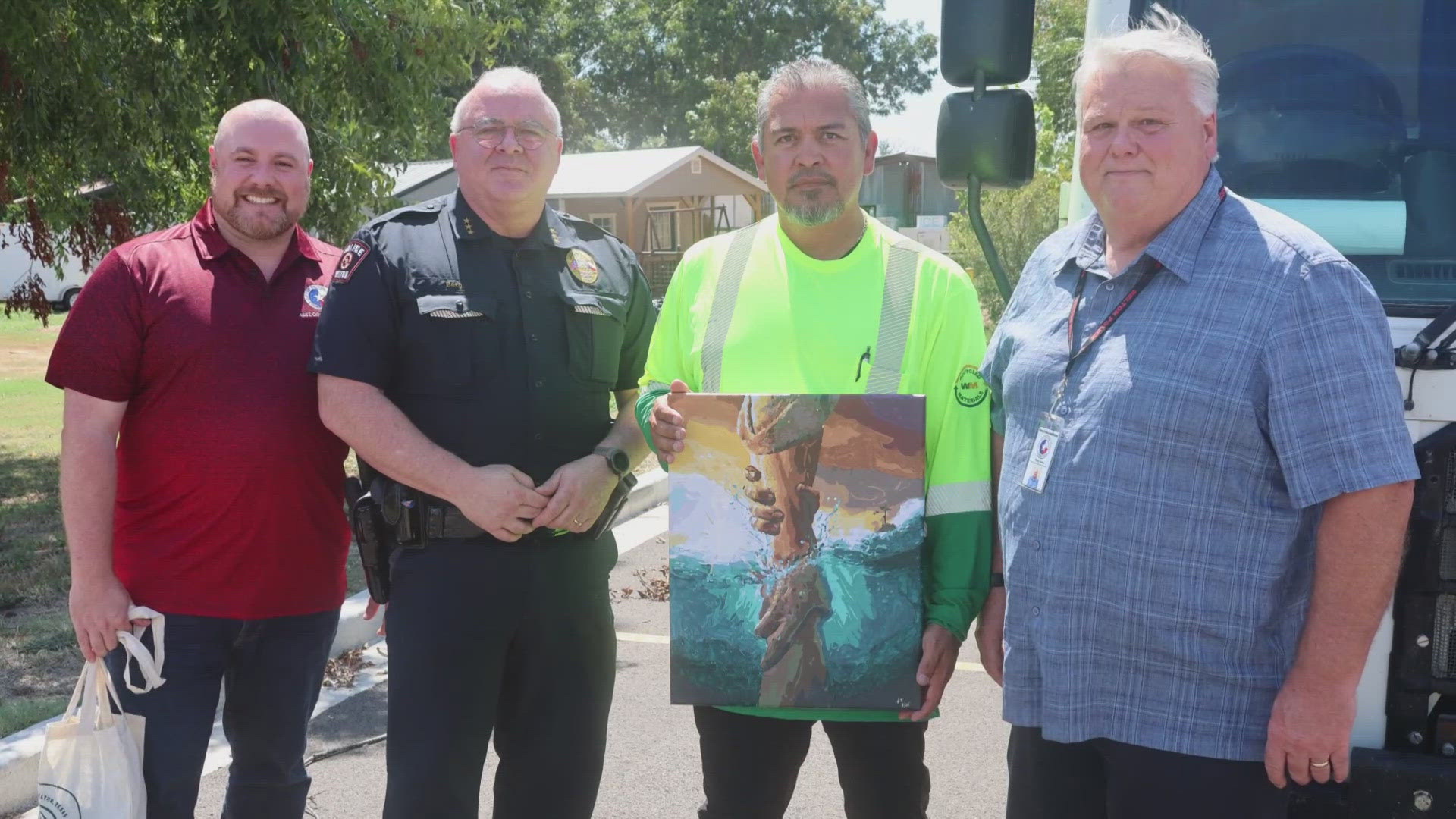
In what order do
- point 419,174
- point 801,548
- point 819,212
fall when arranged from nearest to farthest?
point 801,548, point 819,212, point 419,174

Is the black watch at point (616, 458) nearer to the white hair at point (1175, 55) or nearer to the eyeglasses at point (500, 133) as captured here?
the eyeglasses at point (500, 133)

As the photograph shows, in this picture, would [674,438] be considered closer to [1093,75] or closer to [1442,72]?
[1093,75]

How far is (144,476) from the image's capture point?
298 cm

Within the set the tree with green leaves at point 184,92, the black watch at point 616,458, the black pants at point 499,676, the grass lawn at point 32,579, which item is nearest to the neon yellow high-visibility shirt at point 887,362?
the black watch at point 616,458

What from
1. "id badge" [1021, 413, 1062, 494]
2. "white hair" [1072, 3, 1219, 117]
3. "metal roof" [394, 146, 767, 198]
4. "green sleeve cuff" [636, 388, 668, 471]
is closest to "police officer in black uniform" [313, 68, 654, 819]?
"green sleeve cuff" [636, 388, 668, 471]

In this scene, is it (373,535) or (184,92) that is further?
(184,92)

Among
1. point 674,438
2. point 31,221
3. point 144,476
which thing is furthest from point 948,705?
point 31,221

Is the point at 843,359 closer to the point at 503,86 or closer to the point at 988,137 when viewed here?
the point at 988,137

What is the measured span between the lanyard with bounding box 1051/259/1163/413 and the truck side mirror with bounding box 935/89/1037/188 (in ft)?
2.87

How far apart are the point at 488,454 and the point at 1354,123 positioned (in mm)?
2153

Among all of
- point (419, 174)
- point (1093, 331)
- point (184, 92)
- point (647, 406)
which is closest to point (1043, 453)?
point (1093, 331)

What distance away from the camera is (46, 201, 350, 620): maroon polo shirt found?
114 inches

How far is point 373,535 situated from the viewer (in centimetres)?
291

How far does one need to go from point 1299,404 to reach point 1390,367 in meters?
0.16
